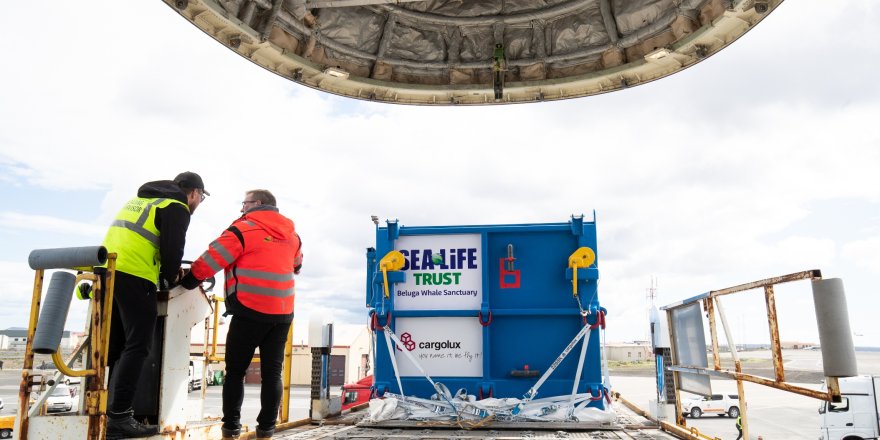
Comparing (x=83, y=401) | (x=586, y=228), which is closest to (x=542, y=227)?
(x=586, y=228)

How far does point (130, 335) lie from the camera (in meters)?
3.06

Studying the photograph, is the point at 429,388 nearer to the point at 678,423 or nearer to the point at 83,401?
the point at 678,423

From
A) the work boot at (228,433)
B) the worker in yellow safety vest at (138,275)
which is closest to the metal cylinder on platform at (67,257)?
the worker in yellow safety vest at (138,275)

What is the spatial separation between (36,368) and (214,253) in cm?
102

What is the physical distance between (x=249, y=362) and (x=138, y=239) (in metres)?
0.98

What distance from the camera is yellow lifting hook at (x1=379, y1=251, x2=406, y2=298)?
559 centimetres

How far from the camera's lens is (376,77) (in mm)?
6230

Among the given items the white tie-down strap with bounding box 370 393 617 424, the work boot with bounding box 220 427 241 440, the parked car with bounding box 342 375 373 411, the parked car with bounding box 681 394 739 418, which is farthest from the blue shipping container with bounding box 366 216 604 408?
the parked car with bounding box 681 394 739 418

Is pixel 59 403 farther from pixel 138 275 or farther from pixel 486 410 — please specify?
pixel 138 275

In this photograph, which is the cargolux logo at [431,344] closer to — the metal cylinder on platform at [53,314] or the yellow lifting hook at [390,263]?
the yellow lifting hook at [390,263]

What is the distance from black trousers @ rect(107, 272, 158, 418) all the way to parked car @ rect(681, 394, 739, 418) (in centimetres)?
3503

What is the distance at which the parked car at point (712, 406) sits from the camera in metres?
33.6

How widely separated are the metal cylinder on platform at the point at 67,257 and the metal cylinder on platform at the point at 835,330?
11.1 ft

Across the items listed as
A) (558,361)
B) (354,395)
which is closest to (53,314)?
(558,361)
